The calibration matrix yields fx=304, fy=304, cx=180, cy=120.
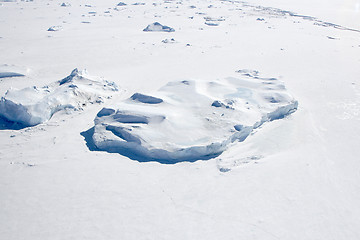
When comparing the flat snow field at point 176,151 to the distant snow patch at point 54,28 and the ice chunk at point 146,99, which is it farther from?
the distant snow patch at point 54,28

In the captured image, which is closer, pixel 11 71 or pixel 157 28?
pixel 11 71

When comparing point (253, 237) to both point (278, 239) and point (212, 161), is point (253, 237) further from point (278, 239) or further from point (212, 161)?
point (212, 161)

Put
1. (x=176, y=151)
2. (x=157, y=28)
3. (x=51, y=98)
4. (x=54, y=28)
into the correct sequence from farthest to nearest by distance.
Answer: (x=157, y=28) → (x=54, y=28) → (x=51, y=98) → (x=176, y=151)

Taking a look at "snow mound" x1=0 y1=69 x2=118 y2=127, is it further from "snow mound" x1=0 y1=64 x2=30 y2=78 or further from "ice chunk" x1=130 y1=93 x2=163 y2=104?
"snow mound" x1=0 y1=64 x2=30 y2=78

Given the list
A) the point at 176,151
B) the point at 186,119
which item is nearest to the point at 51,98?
the point at 186,119

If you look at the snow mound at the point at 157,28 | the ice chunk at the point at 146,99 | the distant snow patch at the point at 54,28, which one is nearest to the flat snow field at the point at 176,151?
the ice chunk at the point at 146,99

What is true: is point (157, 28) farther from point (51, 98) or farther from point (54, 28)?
point (51, 98)
